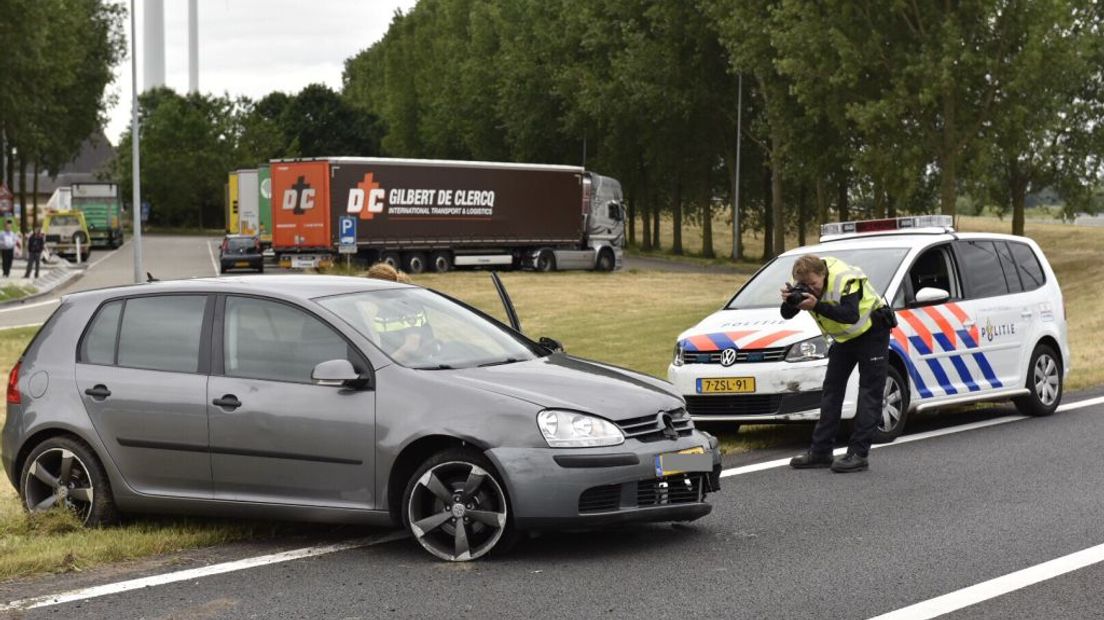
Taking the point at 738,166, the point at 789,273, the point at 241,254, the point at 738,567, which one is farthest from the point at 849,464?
the point at 738,166

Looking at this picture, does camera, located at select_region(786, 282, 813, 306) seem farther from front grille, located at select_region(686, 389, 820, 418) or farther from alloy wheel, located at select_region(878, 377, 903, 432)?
alloy wheel, located at select_region(878, 377, 903, 432)

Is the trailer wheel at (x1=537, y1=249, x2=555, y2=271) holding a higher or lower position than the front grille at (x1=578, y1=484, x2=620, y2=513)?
lower

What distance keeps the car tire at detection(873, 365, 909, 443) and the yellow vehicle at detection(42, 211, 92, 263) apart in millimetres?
53264

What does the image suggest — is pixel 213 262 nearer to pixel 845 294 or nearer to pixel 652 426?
pixel 845 294

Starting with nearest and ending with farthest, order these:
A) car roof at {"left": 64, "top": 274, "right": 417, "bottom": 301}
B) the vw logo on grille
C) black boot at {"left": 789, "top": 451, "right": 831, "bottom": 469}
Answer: car roof at {"left": 64, "top": 274, "right": 417, "bottom": 301}, black boot at {"left": 789, "top": 451, "right": 831, "bottom": 469}, the vw logo on grille

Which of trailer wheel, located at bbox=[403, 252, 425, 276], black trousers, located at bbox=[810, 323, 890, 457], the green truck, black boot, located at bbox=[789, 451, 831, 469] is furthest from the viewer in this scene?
the green truck

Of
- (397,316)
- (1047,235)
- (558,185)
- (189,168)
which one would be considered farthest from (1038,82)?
(189,168)

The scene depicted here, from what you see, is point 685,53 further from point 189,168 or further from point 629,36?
point 189,168

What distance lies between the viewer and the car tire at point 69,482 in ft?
26.5

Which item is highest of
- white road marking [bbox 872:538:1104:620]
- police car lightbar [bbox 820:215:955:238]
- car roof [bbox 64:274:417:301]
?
police car lightbar [bbox 820:215:955:238]

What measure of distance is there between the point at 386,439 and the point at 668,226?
108 metres

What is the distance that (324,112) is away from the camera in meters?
109

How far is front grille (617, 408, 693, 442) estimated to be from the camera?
23.9ft

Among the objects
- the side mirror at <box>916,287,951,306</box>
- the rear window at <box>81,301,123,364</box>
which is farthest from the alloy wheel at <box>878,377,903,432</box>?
the rear window at <box>81,301,123,364</box>
